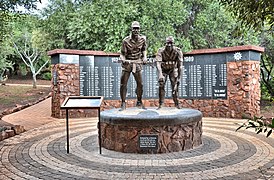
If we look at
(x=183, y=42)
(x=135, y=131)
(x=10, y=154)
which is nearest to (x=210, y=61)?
(x=183, y=42)

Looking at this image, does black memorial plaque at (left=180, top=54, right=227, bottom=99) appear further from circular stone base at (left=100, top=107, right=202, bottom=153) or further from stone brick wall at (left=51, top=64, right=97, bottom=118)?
circular stone base at (left=100, top=107, right=202, bottom=153)

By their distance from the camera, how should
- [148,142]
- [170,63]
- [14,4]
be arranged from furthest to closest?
[14,4]
[170,63]
[148,142]

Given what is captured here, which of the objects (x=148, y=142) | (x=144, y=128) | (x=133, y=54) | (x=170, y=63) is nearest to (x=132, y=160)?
(x=148, y=142)

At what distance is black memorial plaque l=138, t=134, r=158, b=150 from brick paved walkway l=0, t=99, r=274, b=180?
17 centimetres

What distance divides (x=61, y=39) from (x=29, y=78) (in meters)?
17.2

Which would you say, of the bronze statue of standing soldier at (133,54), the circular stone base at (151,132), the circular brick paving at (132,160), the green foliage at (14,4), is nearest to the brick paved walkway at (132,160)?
the circular brick paving at (132,160)

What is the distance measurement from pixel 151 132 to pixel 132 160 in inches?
25.8

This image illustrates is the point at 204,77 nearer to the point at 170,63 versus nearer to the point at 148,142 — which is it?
the point at 170,63

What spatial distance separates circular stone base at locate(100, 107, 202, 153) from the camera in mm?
4684

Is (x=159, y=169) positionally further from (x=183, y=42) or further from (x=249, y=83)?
(x=183, y=42)

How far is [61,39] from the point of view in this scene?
12.1 meters

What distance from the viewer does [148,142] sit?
15.3ft

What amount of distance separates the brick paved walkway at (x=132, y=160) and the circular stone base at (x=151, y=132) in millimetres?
170

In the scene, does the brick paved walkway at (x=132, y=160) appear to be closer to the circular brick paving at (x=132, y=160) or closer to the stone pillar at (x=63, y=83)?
the circular brick paving at (x=132, y=160)
